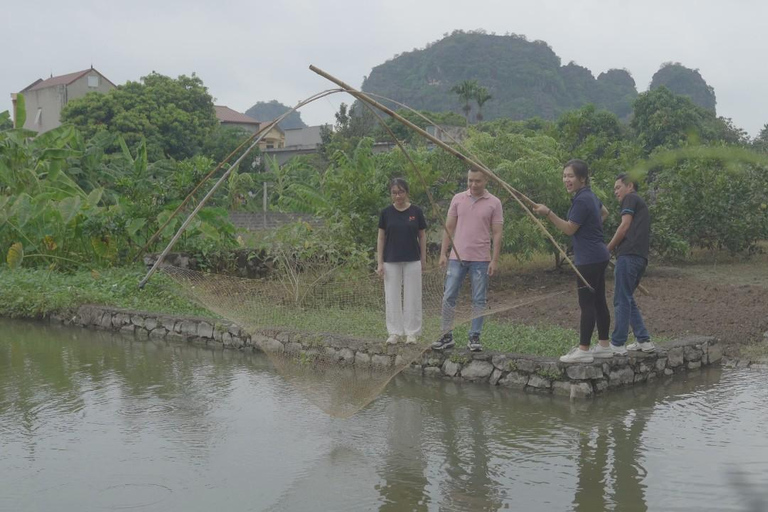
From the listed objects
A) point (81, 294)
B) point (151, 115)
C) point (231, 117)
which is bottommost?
point (81, 294)

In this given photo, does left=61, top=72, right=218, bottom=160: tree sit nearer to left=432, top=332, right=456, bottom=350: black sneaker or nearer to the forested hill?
left=432, top=332, right=456, bottom=350: black sneaker

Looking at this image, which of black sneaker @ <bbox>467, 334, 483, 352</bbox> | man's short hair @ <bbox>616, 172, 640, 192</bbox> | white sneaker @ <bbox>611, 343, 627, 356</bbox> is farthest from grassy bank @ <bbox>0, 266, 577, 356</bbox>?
man's short hair @ <bbox>616, 172, 640, 192</bbox>

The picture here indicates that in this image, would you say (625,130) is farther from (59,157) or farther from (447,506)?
(447,506)

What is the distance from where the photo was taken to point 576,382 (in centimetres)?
571

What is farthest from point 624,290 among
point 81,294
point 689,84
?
point 689,84

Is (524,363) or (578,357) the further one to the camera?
(524,363)

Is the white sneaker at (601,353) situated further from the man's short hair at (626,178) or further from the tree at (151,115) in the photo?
the tree at (151,115)

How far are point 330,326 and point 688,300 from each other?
4602 mm

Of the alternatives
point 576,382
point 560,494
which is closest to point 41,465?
point 560,494

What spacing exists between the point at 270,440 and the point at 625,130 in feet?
103

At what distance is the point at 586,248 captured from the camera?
5617 mm

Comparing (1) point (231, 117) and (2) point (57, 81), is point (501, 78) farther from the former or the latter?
(2) point (57, 81)

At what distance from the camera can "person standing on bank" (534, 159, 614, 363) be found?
5.52 metres

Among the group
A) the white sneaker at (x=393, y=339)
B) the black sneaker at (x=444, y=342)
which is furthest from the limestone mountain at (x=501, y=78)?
the white sneaker at (x=393, y=339)
